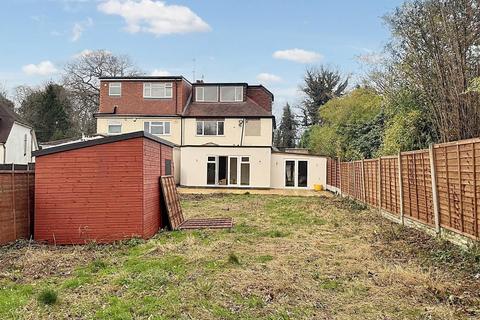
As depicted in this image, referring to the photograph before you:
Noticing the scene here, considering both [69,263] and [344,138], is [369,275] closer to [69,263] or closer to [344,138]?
[69,263]

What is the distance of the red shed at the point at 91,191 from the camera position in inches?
358

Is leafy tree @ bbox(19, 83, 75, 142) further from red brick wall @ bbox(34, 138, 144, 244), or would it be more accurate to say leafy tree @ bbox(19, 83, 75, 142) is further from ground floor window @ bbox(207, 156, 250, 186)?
red brick wall @ bbox(34, 138, 144, 244)

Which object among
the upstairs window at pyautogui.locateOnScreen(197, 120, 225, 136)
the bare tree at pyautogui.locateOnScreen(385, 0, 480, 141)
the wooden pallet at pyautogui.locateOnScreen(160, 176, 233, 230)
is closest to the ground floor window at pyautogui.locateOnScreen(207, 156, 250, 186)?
the upstairs window at pyautogui.locateOnScreen(197, 120, 225, 136)

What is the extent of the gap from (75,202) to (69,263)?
235 centimetres

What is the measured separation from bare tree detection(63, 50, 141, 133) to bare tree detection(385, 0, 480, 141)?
41904 mm

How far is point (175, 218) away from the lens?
11.3 metres

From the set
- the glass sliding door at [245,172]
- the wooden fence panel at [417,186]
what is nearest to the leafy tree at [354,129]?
the glass sliding door at [245,172]

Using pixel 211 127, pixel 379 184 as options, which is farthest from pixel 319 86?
pixel 379 184

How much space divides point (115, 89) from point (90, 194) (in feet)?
76.3

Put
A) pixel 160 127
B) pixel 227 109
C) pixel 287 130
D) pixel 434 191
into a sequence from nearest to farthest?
pixel 434 191
pixel 160 127
pixel 227 109
pixel 287 130

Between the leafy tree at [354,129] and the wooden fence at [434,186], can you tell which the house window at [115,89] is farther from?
the wooden fence at [434,186]

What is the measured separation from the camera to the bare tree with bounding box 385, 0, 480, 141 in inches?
459

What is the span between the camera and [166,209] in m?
10.9

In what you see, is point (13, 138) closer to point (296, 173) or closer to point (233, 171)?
point (233, 171)
